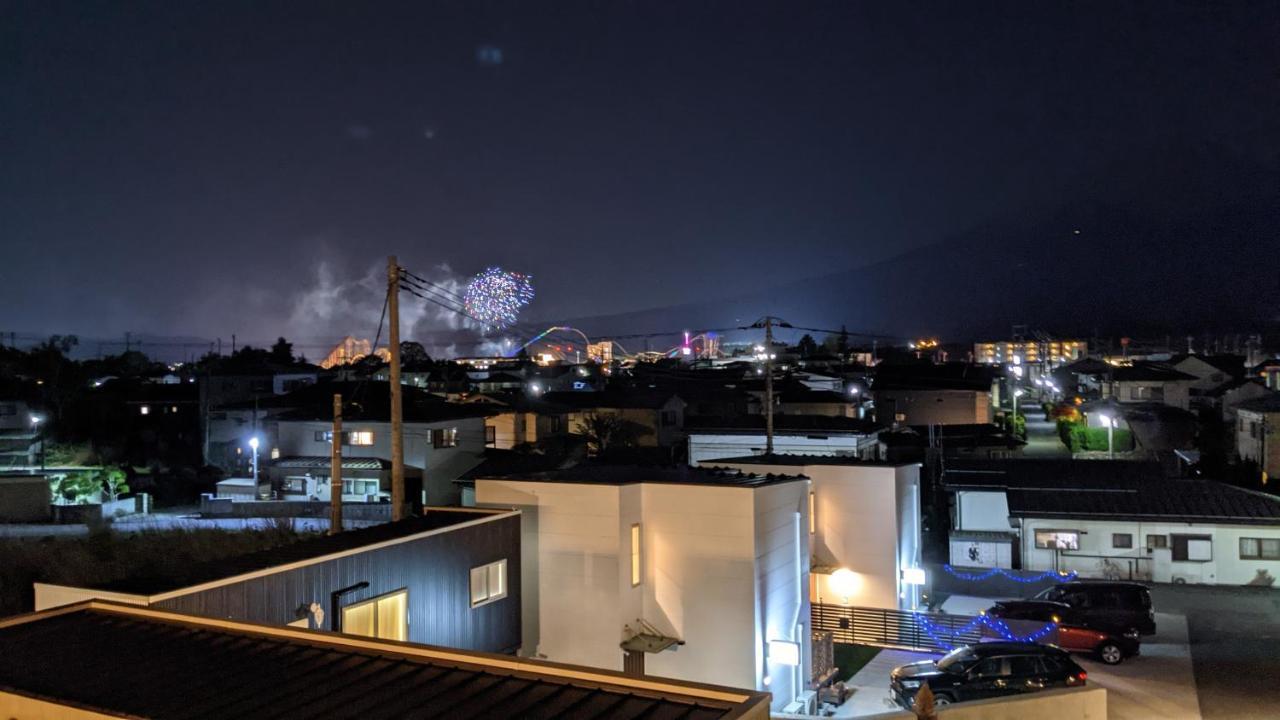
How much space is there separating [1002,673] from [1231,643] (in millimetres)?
5630

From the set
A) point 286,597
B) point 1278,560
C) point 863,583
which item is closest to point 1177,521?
point 1278,560

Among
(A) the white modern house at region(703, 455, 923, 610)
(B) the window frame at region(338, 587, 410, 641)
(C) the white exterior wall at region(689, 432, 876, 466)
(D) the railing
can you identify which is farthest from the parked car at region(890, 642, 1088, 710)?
(C) the white exterior wall at region(689, 432, 876, 466)

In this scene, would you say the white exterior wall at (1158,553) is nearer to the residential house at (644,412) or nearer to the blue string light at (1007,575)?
the blue string light at (1007,575)

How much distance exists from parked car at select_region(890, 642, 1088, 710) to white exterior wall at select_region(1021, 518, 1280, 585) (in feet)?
26.9

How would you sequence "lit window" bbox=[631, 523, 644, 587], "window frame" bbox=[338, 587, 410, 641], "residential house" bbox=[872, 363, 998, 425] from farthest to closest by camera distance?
"residential house" bbox=[872, 363, 998, 425], "lit window" bbox=[631, 523, 644, 587], "window frame" bbox=[338, 587, 410, 641]

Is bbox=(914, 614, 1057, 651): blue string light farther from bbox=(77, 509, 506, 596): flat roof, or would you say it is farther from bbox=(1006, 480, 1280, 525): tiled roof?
bbox=(77, 509, 506, 596): flat roof

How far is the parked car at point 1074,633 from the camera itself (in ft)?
42.6

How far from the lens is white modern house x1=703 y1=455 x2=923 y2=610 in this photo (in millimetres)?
16141

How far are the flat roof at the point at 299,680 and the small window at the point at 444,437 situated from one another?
18.9 metres

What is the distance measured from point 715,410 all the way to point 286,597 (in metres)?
28.4

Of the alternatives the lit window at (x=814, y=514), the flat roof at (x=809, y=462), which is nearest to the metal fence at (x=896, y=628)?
the lit window at (x=814, y=514)

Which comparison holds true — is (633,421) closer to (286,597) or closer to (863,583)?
(863,583)

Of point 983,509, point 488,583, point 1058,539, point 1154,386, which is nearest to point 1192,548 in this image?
point 1058,539

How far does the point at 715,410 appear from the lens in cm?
3566
